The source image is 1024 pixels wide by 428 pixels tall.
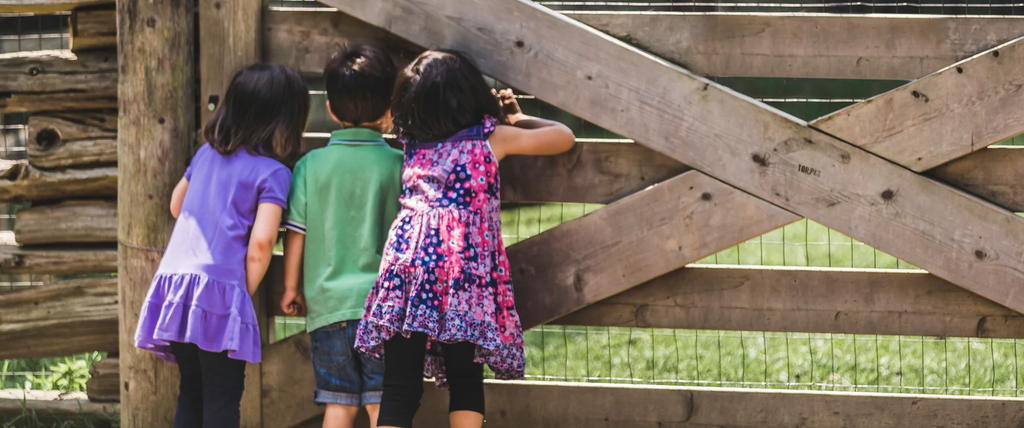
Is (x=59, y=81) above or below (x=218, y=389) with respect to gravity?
above

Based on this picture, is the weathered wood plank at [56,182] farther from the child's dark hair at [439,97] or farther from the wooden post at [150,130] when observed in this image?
the child's dark hair at [439,97]

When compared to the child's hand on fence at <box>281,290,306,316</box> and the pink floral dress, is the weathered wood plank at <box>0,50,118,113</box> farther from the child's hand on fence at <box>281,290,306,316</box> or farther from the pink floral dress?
the pink floral dress

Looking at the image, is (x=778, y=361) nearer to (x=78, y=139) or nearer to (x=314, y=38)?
(x=314, y=38)

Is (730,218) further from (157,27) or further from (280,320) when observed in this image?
(280,320)

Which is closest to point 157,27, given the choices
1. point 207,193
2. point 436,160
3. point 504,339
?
point 207,193

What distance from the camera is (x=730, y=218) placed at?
11.3 ft

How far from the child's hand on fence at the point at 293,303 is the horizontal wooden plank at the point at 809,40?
1.45m

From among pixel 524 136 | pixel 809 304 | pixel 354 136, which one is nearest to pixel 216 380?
pixel 354 136

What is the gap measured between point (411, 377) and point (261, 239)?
2.27 feet

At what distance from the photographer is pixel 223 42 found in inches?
144

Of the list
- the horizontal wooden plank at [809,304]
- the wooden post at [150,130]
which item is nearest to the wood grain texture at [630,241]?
the horizontal wooden plank at [809,304]

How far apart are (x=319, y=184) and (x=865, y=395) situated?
221 cm

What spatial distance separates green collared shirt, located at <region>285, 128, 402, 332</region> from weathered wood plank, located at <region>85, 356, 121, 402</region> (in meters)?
1.37

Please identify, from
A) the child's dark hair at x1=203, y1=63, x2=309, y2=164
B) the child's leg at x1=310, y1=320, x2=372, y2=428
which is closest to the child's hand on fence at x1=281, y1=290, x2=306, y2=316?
the child's leg at x1=310, y1=320, x2=372, y2=428
